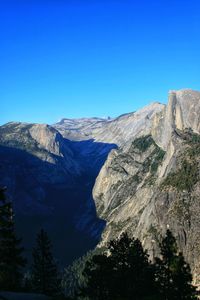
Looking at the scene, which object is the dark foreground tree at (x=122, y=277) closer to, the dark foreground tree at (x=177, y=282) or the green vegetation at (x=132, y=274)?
the green vegetation at (x=132, y=274)

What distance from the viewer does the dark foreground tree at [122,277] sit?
62000 mm

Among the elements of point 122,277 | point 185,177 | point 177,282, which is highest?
point 185,177

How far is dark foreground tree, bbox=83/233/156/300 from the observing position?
62.0m

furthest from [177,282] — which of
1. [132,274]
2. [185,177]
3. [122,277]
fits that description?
[185,177]

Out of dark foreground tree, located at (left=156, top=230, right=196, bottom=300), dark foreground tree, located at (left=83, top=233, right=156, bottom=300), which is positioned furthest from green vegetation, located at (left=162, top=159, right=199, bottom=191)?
dark foreground tree, located at (left=156, top=230, right=196, bottom=300)

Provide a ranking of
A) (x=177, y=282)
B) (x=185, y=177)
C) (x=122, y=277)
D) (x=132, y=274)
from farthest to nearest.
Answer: (x=185, y=177), (x=132, y=274), (x=122, y=277), (x=177, y=282)

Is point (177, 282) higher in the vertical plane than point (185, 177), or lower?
lower

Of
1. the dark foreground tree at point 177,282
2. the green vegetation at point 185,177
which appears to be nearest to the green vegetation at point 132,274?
the dark foreground tree at point 177,282

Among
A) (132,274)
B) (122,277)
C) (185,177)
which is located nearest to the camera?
(122,277)

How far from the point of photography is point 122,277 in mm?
63156

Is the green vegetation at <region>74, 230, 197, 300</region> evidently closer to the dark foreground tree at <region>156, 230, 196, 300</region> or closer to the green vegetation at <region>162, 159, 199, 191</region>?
the dark foreground tree at <region>156, 230, 196, 300</region>

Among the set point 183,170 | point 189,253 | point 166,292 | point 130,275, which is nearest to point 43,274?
point 130,275

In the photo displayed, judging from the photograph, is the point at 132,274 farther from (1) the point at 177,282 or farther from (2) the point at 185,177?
(2) the point at 185,177

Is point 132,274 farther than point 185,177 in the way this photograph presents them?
No
